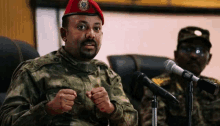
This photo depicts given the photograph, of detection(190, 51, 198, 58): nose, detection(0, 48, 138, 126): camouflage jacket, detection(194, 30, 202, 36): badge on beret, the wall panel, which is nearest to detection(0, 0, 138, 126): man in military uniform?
detection(0, 48, 138, 126): camouflage jacket

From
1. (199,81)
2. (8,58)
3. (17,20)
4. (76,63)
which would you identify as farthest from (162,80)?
(17,20)

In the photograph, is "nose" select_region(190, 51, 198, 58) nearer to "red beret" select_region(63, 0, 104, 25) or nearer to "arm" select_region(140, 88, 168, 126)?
"arm" select_region(140, 88, 168, 126)

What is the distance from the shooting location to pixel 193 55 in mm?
1707

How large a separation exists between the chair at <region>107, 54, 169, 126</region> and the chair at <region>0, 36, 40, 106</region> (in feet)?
2.29

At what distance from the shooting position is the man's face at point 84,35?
1.15 metres

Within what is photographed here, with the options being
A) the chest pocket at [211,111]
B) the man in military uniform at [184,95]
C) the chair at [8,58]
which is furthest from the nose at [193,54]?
the chair at [8,58]

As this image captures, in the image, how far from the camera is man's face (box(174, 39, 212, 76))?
171cm

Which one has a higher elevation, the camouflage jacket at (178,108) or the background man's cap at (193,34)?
the background man's cap at (193,34)

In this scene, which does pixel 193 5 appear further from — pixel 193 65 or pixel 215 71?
pixel 193 65

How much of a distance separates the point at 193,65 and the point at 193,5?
1.23 metres

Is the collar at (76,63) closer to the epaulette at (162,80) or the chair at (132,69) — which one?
the epaulette at (162,80)

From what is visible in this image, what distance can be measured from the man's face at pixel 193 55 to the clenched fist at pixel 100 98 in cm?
83

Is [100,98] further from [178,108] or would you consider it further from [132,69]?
[132,69]

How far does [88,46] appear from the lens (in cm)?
115
